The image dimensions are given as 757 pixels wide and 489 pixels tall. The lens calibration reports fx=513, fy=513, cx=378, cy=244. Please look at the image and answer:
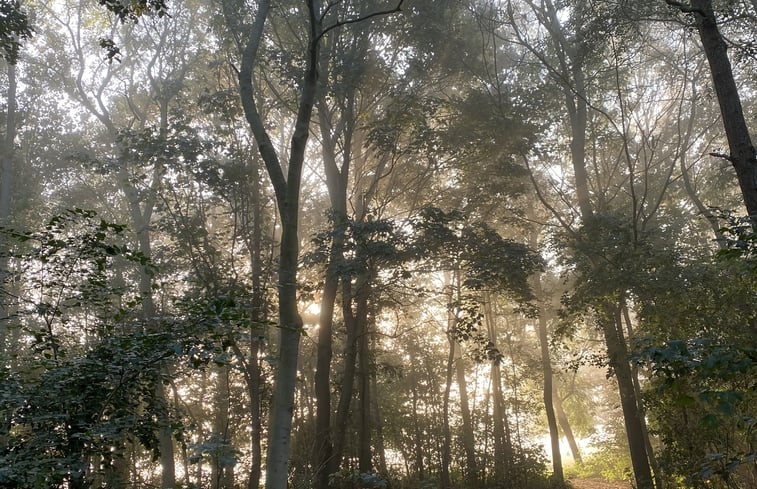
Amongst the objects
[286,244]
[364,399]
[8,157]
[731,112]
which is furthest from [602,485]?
[8,157]

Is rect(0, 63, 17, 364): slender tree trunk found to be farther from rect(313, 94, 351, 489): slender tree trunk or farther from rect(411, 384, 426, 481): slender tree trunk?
rect(411, 384, 426, 481): slender tree trunk

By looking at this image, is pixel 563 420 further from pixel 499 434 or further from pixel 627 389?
pixel 627 389

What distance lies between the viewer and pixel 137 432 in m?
3.76

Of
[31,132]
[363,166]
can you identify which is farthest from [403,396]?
[31,132]

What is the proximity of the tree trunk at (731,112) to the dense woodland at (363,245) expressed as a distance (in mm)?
29

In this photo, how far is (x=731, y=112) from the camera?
16.5 feet

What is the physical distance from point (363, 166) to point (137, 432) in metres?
9.22

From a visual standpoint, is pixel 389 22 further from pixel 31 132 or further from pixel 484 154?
pixel 31 132

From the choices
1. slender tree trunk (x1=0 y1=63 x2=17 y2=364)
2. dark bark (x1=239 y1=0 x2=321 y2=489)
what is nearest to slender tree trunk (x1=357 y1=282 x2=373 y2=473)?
dark bark (x1=239 y1=0 x2=321 y2=489)

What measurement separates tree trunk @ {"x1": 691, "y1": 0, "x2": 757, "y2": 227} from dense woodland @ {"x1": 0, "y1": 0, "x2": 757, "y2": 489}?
3 cm

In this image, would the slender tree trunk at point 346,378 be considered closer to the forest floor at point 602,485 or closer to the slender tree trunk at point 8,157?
the forest floor at point 602,485

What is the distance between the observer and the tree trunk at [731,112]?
4723 mm

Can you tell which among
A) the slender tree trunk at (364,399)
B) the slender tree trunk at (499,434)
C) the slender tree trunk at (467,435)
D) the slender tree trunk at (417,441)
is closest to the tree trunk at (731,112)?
the slender tree trunk at (364,399)

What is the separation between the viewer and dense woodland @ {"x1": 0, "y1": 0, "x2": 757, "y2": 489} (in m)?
3.81
